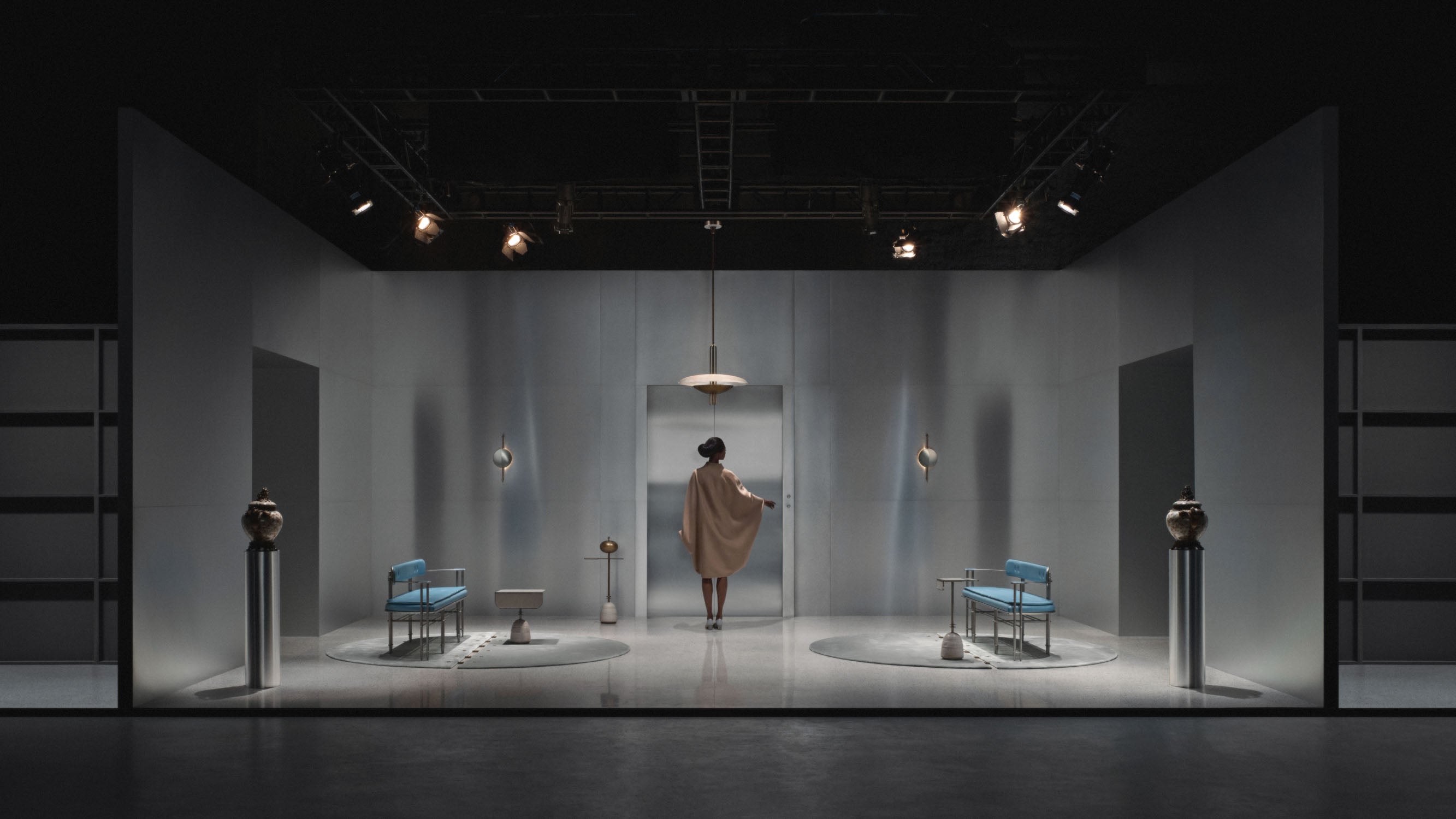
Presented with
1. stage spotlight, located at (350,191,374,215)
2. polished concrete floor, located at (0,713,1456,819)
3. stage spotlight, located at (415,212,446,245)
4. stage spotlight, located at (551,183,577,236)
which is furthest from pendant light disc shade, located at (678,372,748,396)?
polished concrete floor, located at (0,713,1456,819)

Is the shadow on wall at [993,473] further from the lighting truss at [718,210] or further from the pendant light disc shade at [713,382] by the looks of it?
the pendant light disc shade at [713,382]

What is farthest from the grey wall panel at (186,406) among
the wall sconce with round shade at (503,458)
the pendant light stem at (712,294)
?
the pendant light stem at (712,294)

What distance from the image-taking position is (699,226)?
1045cm

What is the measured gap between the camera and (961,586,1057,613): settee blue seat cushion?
781 cm

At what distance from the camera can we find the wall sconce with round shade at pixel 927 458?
1044 cm

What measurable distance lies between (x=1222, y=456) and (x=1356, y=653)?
186 cm

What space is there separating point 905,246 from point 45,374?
697cm

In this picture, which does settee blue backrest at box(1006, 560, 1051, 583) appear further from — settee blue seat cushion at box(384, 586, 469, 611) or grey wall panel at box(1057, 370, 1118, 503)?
settee blue seat cushion at box(384, 586, 469, 611)

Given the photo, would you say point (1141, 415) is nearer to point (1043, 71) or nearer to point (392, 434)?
point (1043, 71)

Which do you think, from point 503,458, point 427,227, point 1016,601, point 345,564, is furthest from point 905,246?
point 345,564

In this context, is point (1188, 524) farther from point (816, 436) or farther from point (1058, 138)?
point (816, 436)

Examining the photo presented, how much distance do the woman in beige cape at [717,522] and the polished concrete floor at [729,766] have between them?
3.71 meters

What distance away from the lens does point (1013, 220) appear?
8531 millimetres

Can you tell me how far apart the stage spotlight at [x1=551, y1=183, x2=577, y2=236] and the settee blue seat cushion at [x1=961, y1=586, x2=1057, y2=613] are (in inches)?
171
